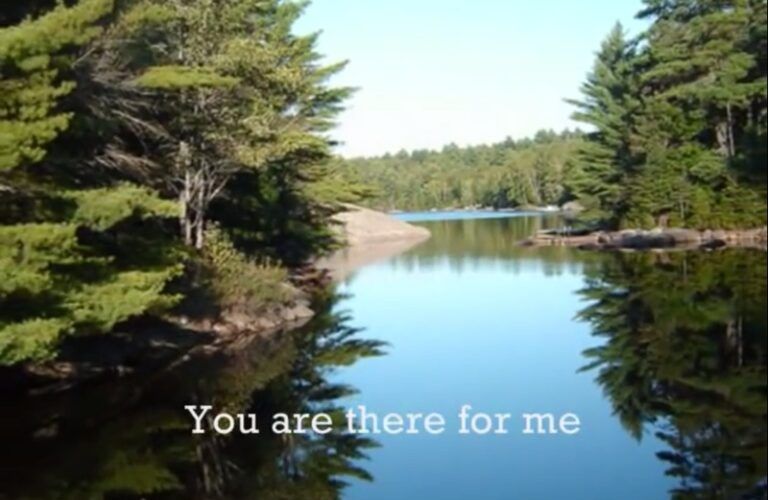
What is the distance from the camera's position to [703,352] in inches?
599

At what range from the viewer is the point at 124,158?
1641cm

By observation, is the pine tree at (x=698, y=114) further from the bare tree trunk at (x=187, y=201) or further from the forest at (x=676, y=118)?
the bare tree trunk at (x=187, y=201)

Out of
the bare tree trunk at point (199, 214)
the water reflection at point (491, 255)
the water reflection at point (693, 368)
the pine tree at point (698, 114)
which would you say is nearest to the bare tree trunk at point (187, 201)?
the bare tree trunk at point (199, 214)

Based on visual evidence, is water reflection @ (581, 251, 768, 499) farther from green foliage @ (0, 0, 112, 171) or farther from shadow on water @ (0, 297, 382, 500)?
green foliage @ (0, 0, 112, 171)

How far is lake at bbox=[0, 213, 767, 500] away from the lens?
9.86 meters

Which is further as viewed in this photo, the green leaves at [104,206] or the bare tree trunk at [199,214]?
the bare tree trunk at [199,214]

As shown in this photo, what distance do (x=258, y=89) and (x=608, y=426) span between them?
11947 mm

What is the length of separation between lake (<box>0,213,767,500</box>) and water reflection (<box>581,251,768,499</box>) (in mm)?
37

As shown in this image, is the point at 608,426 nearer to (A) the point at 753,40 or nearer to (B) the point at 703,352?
(B) the point at 703,352

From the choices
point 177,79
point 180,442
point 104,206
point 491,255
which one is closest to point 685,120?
point 491,255

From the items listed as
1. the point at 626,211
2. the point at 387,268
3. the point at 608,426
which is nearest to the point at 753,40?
the point at 626,211

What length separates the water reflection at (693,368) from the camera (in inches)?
379

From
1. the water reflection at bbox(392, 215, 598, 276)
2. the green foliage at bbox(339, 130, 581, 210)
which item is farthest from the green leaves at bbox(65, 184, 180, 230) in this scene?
the green foliage at bbox(339, 130, 581, 210)

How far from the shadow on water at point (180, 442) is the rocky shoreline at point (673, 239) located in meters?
25.3
